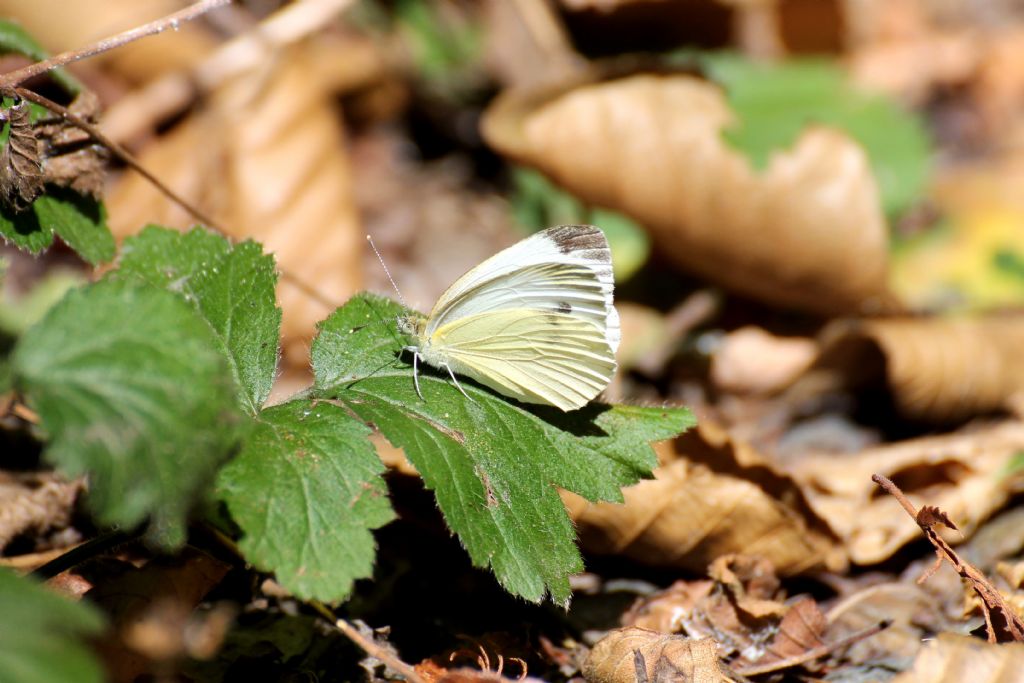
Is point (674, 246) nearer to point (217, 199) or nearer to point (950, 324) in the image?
point (950, 324)

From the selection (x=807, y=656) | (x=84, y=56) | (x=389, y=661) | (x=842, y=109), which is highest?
(x=84, y=56)

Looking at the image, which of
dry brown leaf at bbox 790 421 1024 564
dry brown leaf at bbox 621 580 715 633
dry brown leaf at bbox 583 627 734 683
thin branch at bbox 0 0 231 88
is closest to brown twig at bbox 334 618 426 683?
dry brown leaf at bbox 583 627 734 683

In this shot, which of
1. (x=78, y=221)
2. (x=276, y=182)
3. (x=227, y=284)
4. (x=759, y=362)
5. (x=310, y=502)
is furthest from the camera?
(x=276, y=182)

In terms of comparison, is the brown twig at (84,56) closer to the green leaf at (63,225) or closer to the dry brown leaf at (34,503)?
the green leaf at (63,225)

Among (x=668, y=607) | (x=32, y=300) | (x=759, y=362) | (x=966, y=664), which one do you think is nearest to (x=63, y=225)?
(x=32, y=300)

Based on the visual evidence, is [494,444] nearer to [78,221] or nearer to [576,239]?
[576,239]

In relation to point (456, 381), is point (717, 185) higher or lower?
lower

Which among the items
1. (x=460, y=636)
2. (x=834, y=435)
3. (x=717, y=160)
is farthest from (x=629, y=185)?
(x=460, y=636)

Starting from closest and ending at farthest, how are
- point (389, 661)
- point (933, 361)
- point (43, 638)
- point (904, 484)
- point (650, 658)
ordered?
point (43, 638), point (389, 661), point (650, 658), point (904, 484), point (933, 361)
